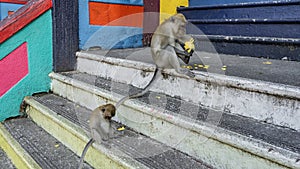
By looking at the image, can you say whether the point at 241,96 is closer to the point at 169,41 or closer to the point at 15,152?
the point at 169,41

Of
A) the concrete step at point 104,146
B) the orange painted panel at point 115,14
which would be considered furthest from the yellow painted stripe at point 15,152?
the orange painted panel at point 115,14

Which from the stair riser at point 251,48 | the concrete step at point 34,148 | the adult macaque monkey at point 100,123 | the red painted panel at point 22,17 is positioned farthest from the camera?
the red painted panel at point 22,17

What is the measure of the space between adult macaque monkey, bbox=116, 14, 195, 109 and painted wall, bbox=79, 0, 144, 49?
1216 mm

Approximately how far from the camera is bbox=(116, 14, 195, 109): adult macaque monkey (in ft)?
6.59

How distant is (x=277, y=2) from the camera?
9.13ft

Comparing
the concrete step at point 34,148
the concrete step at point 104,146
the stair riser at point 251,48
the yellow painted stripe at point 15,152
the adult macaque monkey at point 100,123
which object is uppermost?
the stair riser at point 251,48

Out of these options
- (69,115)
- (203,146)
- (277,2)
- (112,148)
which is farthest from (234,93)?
(277,2)

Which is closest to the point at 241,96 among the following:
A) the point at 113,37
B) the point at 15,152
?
the point at 15,152

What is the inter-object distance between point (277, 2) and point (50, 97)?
2327 mm

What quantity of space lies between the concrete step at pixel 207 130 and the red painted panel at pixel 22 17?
1.00 m

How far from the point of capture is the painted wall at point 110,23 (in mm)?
3105

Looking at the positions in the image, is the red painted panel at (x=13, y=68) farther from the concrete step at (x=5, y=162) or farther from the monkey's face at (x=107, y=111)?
the monkey's face at (x=107, y=111)

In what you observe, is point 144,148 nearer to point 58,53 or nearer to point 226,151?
point 226,151

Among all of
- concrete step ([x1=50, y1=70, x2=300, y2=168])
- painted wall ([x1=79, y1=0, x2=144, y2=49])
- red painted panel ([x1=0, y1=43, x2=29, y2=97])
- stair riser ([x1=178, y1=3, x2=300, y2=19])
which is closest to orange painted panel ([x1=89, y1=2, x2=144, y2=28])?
painted wall ([x1=79, y1=0, x2=144, y2=49])
